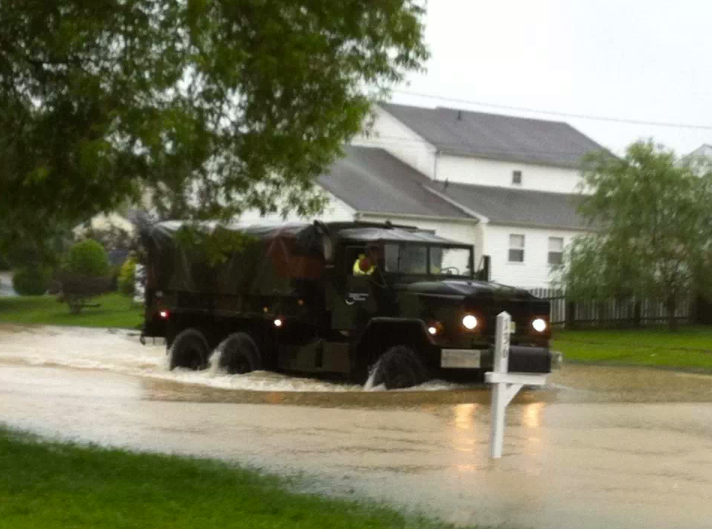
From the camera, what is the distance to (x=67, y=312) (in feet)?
178

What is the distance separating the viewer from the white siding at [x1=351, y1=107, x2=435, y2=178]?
51875 mm

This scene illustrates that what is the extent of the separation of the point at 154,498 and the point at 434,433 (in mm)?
6521

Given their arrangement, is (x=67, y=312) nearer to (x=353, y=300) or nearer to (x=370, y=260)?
(x=353, y=300)

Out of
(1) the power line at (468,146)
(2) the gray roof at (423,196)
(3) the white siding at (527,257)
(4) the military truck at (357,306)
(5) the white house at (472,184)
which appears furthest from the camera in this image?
(1) the power line at (468,146)

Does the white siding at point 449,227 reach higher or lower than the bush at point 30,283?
higher

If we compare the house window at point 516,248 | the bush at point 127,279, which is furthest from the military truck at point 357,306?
the bush at point 127,279

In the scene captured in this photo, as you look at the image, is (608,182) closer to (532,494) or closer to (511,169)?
(511,169)

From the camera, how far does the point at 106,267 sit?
5909 cm

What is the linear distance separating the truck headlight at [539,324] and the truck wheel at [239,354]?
15.7 feet

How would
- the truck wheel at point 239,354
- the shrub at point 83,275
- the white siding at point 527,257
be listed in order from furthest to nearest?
1. the shrub at point 83,275
2. the white siding at point 527,257
3. the truck wheel at point 239,354

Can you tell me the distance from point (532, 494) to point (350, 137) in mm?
4026

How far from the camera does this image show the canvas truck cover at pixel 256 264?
23.1m

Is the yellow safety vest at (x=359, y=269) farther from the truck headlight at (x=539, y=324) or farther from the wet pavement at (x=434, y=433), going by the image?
the truck headlight at (x=539, y=324)

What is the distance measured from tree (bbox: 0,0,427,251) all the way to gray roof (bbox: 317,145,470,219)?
30975 millimetres
